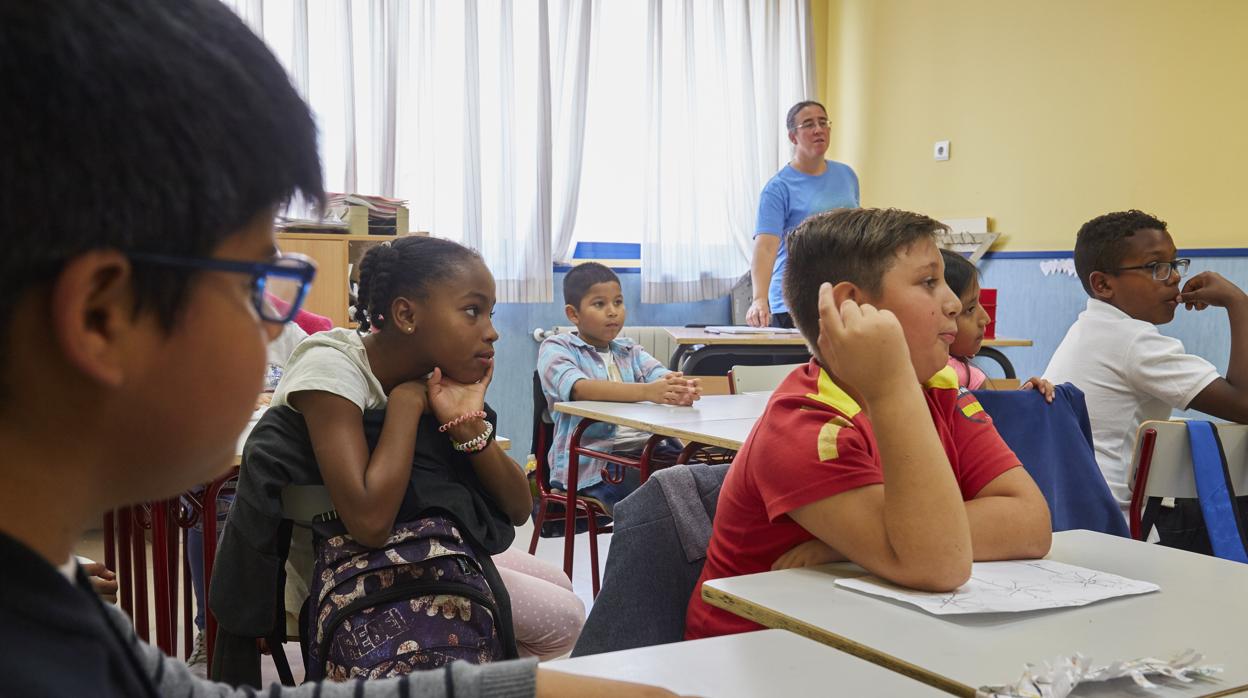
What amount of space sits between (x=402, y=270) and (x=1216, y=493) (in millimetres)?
1832

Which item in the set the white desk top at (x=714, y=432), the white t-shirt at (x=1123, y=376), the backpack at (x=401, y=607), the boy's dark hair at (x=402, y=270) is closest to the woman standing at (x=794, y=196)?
the white t-shirt at (x=1123, y=376)

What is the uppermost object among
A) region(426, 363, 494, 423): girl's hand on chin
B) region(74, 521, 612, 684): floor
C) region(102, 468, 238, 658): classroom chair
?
region(426, 363, 494, 423): girl's hand on chin

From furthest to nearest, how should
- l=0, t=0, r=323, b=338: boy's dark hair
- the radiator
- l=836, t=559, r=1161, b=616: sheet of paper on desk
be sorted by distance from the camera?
the radiator < l=836, t=559, r=1161, b=616: sheet of paper on desk < l=0, t=0, r=323, b=338: boy's dark hair

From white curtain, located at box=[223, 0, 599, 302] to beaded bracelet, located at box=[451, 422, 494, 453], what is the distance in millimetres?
3568

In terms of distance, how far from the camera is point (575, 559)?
4.07 meters

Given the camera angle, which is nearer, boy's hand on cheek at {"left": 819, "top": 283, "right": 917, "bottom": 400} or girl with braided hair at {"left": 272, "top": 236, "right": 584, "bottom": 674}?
boy's hand on cheek at {"left": 819, "top": 283, "right": 917, "bottom": 400}

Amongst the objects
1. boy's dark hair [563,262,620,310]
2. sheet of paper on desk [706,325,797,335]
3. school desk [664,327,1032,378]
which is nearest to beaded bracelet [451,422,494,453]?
boy's dark hair [563,262,620,310]

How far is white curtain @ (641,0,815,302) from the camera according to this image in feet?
19.7

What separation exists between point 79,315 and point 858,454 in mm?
986

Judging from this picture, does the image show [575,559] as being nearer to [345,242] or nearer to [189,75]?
[345,242]

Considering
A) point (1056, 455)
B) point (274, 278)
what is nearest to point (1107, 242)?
point (1056, 455)

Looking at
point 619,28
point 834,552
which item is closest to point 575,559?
point 834,552

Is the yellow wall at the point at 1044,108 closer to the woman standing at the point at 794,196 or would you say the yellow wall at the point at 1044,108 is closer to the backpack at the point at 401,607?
the woman standing at the point at 794,196

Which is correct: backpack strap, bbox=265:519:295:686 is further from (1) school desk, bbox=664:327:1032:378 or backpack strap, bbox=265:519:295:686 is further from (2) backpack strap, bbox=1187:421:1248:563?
(1) school desk, bbox=664:327:1032:378
